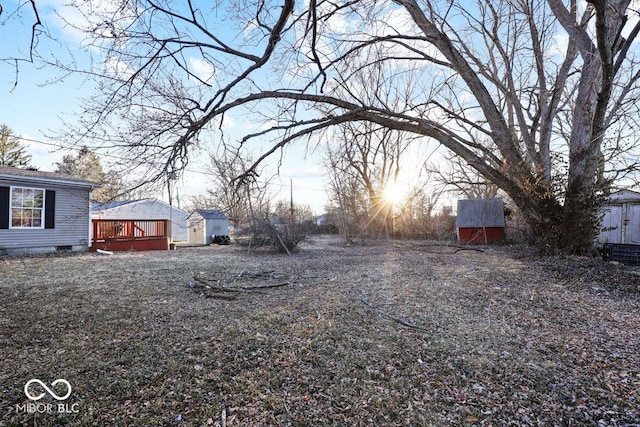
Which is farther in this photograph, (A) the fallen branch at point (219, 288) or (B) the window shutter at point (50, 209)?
(B) the window shutter at point (50, 209)

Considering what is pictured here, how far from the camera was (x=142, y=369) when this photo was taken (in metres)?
2.35

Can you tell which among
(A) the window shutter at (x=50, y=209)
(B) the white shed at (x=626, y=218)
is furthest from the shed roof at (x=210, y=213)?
(B) the white shed at (x=626, y=218)

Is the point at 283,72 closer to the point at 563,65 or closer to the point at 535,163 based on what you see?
the point at 535,163

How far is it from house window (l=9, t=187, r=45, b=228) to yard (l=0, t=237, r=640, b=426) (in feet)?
19.9

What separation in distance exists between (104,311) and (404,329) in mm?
3457

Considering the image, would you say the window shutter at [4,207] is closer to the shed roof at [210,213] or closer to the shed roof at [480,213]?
the shed roof at [210,213]

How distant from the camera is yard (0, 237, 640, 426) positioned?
1.89 m

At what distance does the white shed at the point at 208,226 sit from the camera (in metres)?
18.3

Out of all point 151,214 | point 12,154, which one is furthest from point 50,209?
point 12,154

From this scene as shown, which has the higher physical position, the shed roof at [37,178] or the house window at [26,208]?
the shed roof at [37,178]

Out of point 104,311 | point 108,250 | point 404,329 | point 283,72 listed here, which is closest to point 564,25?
point 283,72

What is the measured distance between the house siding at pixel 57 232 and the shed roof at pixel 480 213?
15.4m
